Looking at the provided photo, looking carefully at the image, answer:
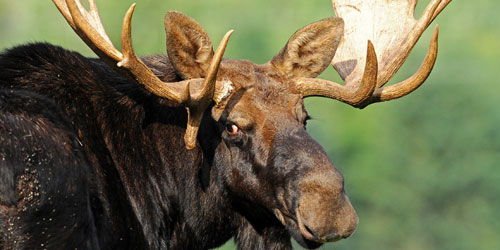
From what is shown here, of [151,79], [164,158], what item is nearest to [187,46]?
[151,79]

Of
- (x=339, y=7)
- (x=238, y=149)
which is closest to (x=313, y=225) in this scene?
(x=238, y=149)

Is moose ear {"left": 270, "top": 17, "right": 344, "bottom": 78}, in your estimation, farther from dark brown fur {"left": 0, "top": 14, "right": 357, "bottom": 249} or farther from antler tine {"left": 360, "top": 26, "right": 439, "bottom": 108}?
antler tine {"left": 360, "top": 26, "right": 439, "bottom": 108}

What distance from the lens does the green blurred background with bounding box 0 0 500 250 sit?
2467 cm

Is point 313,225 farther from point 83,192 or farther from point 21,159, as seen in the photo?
point 21,159

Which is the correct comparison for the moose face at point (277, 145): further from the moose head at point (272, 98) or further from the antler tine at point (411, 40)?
the antler tine at point (411, 40)

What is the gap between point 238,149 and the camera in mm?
8406

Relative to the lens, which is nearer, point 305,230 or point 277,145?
point 305,230

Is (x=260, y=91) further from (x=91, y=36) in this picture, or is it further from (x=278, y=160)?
(x=91, y=36)

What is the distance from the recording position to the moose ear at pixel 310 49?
8.96 meters

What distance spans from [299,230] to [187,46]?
1802 millimetres

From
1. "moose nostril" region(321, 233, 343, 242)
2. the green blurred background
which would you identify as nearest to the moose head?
"moose nostril" region(321, 233, 343, 242)

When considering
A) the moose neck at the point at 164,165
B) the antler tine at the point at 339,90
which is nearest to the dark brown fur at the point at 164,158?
the moose neck at the point at 164,165

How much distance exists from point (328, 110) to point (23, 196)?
2067 centimetres

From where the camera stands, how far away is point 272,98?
27.9 ft
